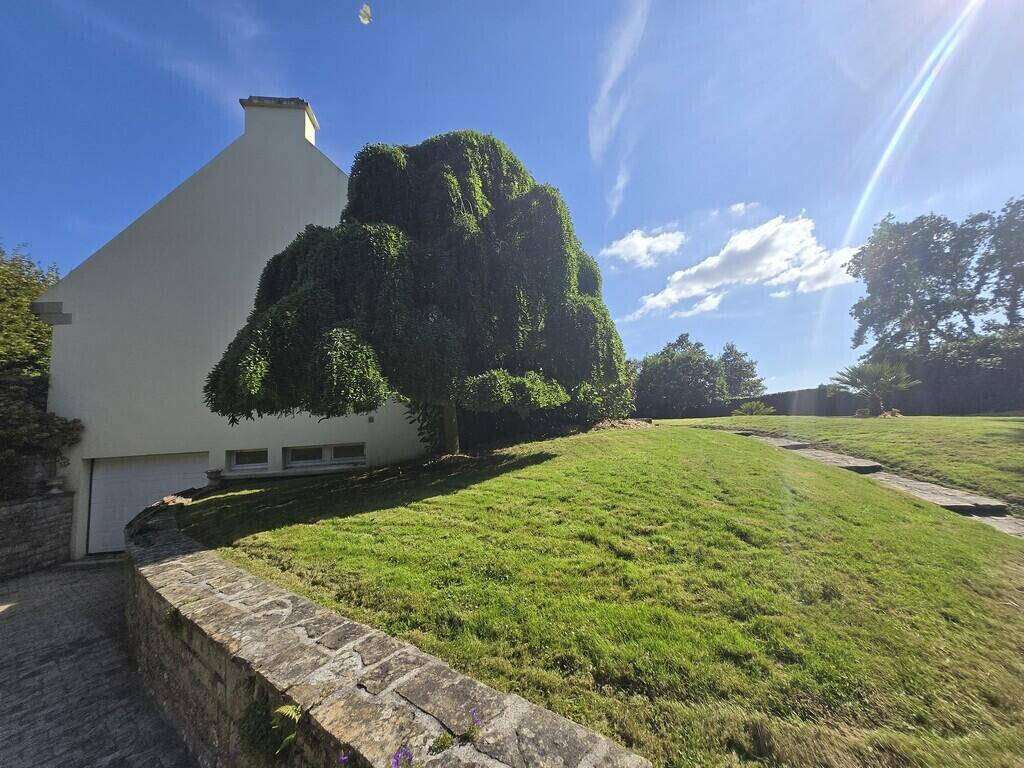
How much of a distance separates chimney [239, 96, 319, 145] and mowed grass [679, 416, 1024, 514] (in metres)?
13.8

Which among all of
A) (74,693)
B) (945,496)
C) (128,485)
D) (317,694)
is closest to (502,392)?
(317,694)

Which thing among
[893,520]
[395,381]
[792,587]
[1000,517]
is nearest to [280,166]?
[395,381]

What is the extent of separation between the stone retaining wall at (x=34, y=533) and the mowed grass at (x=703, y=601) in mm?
5600

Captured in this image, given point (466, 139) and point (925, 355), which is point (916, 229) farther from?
point (466, 139)

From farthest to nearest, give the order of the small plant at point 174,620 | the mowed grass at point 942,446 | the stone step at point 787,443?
the stone step at point 787,443
the mowed grass at point 942,446
the small plant at point 174,620

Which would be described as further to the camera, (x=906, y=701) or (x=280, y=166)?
(x=280, y=166)

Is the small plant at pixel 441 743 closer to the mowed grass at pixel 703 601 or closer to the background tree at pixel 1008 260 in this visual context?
the mowed grass at pixel 703 601

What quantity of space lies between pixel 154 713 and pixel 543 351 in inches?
251

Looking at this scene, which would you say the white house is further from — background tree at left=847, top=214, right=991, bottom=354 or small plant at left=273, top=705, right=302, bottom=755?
background tree at left=847, top=214, right=991, bottom=354

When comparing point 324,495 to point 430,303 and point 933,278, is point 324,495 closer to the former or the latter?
point 430,303

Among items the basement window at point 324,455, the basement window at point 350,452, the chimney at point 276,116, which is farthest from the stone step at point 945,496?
the chimney at point 276,116

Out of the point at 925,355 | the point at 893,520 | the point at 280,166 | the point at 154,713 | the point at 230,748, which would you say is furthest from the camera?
Result: the point at 925,355

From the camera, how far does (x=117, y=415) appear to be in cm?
838

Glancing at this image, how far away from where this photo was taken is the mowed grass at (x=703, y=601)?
1835 millimetres
